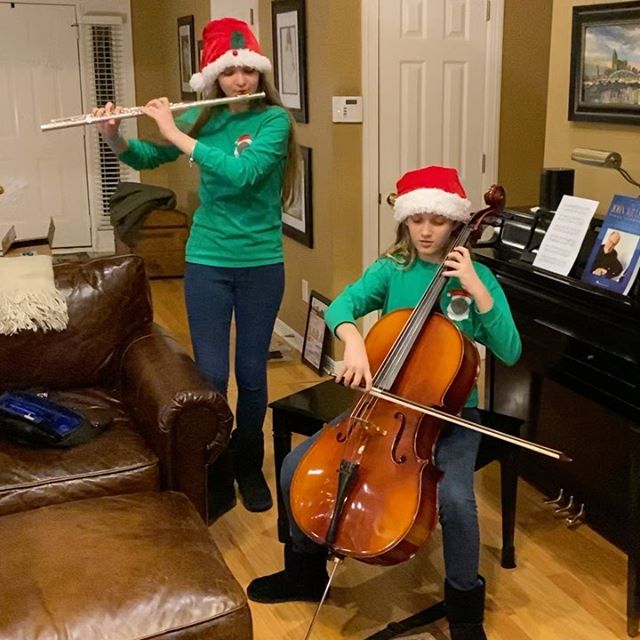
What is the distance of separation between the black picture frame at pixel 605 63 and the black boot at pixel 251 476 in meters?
1.52

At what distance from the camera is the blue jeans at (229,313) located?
2.58 m

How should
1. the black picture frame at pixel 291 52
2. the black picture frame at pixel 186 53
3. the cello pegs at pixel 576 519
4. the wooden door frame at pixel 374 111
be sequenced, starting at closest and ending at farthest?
the cello pegs at pixel 576 519
the wooden door frame at pixel 374 111
the black picture frame at pixel 291 52
the black picture frame at pixel 186 53

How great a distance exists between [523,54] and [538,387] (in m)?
1.88

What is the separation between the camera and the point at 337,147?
3.80 m

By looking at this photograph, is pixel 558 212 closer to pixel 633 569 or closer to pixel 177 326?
pixel 633 569

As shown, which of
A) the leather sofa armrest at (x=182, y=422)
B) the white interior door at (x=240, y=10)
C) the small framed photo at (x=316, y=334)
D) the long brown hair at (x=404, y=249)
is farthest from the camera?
the white interior door at (x=240, y=10)

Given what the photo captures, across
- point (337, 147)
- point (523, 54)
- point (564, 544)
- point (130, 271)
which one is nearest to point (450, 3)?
point (523, 54)

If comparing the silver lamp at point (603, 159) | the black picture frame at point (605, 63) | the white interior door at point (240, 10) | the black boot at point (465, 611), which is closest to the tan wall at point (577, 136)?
the black picture frame at point (605, 63)

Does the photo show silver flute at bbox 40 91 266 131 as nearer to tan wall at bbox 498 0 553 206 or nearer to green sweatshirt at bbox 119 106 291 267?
green sweatshirt at bbox 119 106 291 267

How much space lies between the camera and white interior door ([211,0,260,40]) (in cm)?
454

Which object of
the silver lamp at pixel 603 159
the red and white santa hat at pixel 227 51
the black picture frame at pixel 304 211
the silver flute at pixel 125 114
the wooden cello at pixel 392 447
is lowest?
the wooden cello at pixel 392 447

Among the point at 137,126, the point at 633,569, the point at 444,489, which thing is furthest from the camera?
the point at 137,126

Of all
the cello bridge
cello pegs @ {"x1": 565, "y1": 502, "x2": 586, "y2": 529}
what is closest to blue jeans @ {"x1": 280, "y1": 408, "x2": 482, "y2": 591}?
the cello bridge

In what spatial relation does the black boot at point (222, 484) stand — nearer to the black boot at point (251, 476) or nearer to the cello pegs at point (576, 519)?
the black boot at point (251, 476)
